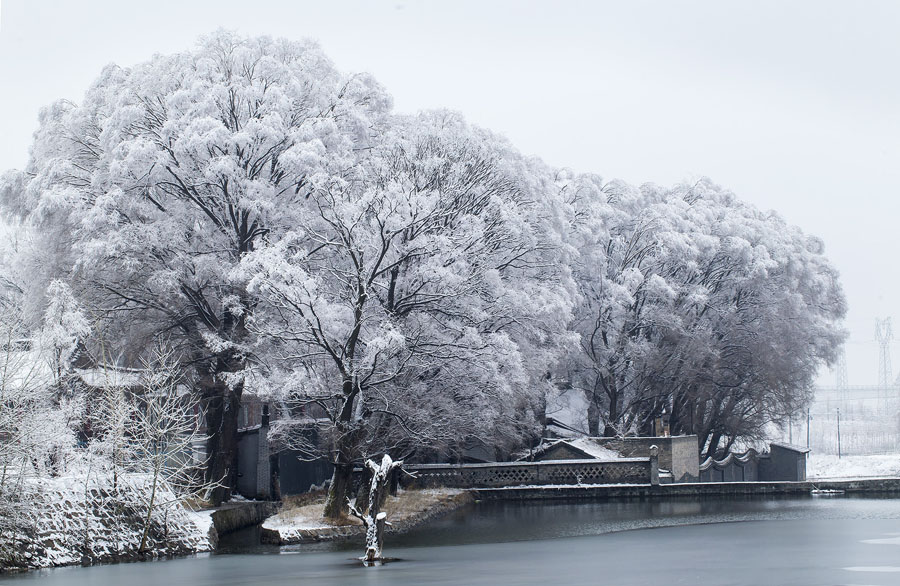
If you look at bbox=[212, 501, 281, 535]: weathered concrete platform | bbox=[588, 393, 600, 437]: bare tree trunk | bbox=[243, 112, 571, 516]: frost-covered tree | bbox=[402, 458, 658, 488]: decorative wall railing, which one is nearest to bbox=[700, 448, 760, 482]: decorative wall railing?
bbox=[588, 393, 600, 437]: bare tree trunk

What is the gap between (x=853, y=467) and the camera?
57.6 meters

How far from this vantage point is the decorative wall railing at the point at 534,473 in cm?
3912

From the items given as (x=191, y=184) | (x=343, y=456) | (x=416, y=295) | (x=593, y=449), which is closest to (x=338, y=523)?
(x=343, y=456)

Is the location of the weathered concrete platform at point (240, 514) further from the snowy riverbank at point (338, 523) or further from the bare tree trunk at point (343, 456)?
the bare tree trunk at point (343, 456)

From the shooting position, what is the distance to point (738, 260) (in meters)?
47.7

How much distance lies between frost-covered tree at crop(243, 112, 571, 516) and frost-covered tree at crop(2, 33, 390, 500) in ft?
4.01

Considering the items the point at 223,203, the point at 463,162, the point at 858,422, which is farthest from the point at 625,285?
the point at 858,422

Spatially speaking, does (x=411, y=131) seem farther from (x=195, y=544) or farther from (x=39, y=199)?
(x=195, y=544)

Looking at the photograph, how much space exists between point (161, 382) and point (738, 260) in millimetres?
31044

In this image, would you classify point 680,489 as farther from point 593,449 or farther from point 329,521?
point 329,521

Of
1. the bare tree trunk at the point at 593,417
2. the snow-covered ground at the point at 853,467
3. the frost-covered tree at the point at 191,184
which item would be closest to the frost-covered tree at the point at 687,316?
the bare tree trunk at the point at 593,417

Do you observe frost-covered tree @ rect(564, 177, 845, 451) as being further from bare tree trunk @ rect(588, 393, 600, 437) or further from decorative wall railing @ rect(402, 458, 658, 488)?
decorative wall railing @ rect(402, 458, 658, 488)

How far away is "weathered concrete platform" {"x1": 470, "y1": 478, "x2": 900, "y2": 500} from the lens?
37969mm

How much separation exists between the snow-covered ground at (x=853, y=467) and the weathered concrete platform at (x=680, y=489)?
1311cm
